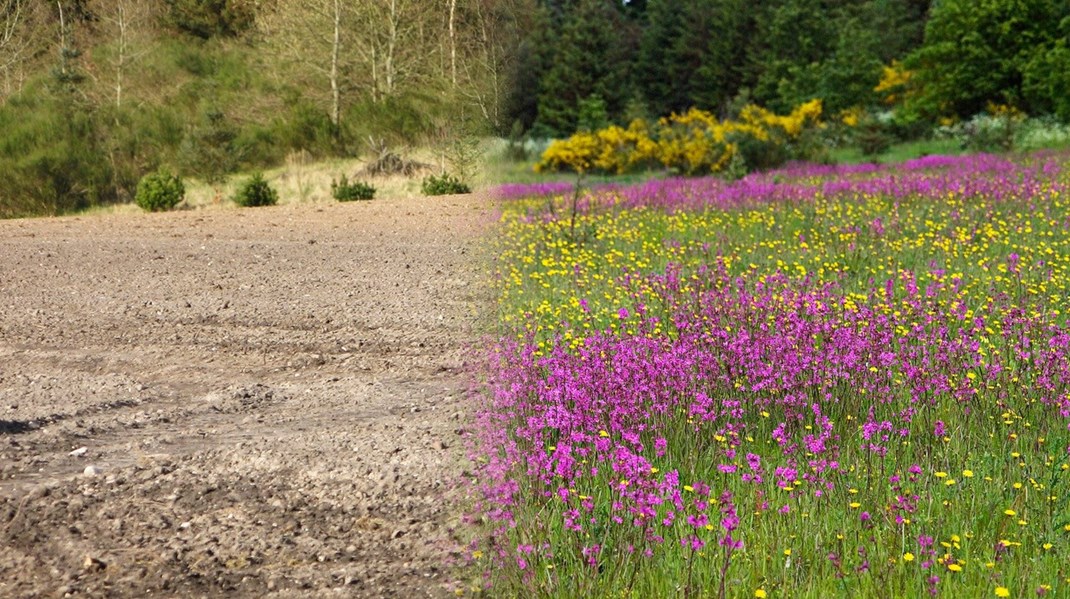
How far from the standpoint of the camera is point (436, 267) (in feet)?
Result: 37.0

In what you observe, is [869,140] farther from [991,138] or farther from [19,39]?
[19,39]

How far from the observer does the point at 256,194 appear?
19.2 meters

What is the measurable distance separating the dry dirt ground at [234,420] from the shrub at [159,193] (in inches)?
258

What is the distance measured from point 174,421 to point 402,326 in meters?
2.80

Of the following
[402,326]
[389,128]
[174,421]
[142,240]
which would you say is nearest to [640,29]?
[389,128]

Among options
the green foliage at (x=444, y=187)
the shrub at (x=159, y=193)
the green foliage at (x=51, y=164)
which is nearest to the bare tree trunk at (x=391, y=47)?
the green foliage at (x=444, y=187)

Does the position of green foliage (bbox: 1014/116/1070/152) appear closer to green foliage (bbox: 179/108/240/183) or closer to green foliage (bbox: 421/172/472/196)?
green foliage (bbox: 421/172/472/196)

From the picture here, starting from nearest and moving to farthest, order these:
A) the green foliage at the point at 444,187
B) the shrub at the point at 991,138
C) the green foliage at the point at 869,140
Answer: the green foliage at the point at 444,187 < the shrub at the point at 991,138 < the green foliage at the point at 869,140

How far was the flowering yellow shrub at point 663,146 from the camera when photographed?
23109 millimetres

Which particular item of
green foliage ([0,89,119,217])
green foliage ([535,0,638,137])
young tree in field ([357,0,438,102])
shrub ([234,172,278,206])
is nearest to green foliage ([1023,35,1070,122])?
green foliage ([535,0,638,137])

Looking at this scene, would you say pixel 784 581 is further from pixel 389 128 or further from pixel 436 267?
pixel 389 128

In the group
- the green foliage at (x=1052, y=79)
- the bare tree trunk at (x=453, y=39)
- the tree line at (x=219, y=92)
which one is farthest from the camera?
the green foliage at (x=1052, y=79)

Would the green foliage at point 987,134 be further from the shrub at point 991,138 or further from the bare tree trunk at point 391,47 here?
the bare tree trunk at point 391,47

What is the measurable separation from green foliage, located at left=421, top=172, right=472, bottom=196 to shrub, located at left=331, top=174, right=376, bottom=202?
103cm
